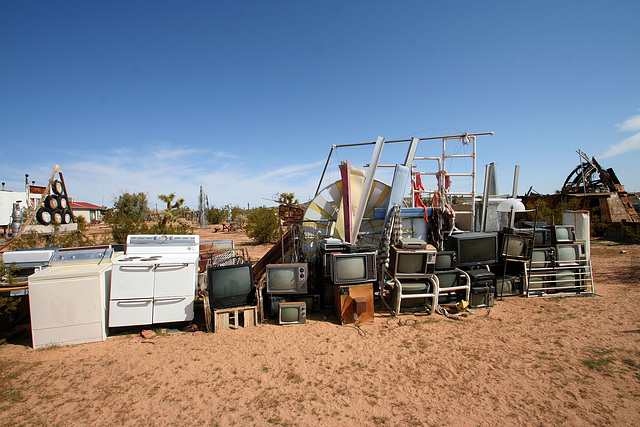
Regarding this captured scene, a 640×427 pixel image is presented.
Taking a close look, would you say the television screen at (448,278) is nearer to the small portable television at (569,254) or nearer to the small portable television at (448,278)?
the small portable television at (448,278)

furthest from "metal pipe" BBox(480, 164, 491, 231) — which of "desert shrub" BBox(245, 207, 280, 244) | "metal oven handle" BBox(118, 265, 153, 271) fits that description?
"desert shrub" BBox(245, 207, 280, 244)

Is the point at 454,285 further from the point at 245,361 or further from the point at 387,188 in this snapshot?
the point at 245,361

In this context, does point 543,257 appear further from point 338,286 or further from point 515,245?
point 338,286

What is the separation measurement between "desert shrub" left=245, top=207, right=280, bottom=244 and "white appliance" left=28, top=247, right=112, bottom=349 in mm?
12897

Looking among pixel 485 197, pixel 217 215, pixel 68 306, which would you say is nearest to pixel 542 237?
pixel 485 197

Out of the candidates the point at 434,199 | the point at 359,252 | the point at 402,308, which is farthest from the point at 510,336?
the point at 434,199

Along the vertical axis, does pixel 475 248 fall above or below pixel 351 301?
above

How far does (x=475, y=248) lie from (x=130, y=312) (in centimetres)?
733

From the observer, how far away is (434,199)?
8500mm

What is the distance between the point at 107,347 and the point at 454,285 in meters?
6.91

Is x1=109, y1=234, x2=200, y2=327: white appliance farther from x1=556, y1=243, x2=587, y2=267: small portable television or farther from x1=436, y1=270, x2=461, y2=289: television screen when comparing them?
x1=556, y1=243, x2=587, y2=267: small portable television

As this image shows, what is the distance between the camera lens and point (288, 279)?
20.6 ft

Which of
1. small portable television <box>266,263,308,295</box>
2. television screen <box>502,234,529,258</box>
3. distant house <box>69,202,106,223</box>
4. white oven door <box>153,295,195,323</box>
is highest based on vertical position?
distant house <box>69,202,106,223</box>

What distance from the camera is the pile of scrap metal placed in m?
17.1
